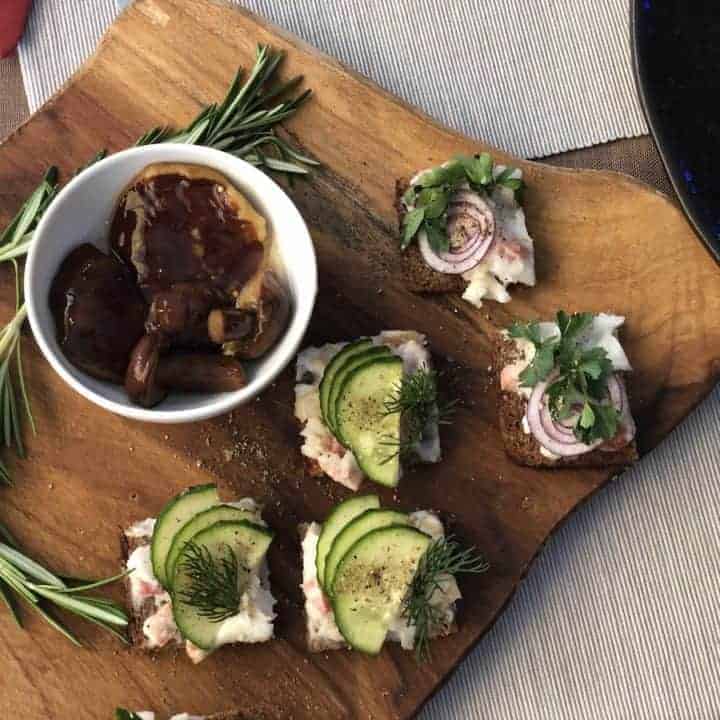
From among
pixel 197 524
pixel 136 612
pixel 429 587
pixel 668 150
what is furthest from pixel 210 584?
pixel 668 150

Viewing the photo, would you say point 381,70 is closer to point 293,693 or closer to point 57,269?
point 57,269

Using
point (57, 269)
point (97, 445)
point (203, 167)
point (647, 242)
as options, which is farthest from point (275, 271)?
point (647, 242)

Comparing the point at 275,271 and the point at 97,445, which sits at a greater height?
the point at 275,271

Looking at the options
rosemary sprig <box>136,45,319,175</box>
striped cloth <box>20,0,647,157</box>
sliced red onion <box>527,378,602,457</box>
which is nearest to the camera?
sliced red onion <box>527,378,602,457</box>

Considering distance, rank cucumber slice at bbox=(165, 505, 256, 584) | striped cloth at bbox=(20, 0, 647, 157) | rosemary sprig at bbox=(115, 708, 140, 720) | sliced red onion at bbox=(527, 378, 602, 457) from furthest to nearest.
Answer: striped cloth at bbox=(20, 0, 647, 157)
sliced red onion at bbox=(527, 378, 602, 457)
cucumber slice at bbox=(165, 505, 256, 584)
rosemary sprig at bbox=(115, 708, 140, 720)

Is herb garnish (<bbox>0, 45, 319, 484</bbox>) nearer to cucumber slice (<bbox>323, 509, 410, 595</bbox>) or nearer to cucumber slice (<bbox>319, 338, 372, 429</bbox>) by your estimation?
cucumber slice (<bbox>319, 338, 372, 429</bbox>)

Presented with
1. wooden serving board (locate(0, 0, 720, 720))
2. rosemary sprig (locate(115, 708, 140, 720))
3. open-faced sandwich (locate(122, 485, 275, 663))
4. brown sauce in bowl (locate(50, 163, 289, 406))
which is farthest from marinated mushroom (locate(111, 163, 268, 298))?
rosemary sprig (locate(115, 708, 140, 720))
